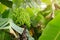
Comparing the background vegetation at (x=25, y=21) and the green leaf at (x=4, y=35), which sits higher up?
the background vegetation at (x=25, y=21)

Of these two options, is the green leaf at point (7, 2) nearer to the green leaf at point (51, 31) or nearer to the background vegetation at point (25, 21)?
the background vegetation at point (25, 21)

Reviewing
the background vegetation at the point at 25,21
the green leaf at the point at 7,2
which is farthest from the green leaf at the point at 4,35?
the green leaf at the point at 7,2

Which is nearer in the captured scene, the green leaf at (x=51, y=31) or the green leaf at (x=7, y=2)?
the green leaf at (x=51, y=31)

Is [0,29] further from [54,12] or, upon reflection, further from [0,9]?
[54,12]

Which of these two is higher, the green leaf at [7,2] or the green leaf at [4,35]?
the green leaf at [7,2]

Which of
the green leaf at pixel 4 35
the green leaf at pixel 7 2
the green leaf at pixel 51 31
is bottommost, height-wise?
the green leaf at pixel 4 35

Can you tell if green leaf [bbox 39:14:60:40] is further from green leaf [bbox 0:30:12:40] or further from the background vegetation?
green leaf [bbox 0:30:12:40]

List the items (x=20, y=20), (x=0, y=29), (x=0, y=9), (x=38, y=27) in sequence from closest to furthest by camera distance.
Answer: (x=0, y=29)
(x=20, y=20)
(x=0, y=9)
(x=38, y=27)

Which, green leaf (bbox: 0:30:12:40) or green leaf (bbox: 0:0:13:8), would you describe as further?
green leaf (bbox: 0:0:13:8)

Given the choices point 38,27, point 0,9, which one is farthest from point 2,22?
point 38,27

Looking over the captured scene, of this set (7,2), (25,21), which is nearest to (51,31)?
(25,21)

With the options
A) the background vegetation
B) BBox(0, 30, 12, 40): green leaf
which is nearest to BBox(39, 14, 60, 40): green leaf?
the background vegetation
